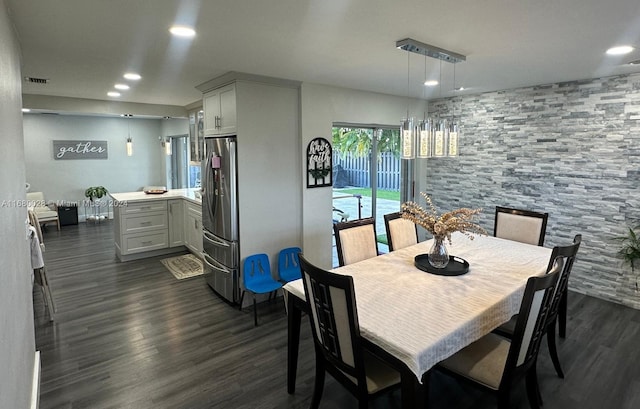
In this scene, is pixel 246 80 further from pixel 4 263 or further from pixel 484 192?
pixel 484 192

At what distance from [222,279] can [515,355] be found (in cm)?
301

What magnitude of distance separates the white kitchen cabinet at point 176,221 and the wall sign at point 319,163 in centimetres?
267

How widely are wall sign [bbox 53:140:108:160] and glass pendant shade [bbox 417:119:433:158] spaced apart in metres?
8.05

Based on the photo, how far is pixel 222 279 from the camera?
13.4 feet

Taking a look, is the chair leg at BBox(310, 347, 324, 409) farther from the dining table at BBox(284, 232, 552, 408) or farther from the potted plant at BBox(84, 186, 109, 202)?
the potted plant at BBox(84, 186, 109, 202)

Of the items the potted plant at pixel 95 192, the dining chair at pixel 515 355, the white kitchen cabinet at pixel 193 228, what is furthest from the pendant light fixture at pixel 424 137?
the potted plant at pixel 95 192

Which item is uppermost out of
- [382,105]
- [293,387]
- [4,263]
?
[382,105]

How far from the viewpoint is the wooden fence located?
4.97 metres

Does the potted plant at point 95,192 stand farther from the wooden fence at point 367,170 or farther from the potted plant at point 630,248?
the potted plant at point 630,248

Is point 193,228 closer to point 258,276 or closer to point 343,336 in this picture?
point 258,276

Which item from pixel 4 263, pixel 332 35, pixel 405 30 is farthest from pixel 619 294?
pixel 4 263

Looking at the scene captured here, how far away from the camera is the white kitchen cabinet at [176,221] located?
229 inches

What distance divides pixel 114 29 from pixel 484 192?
15.2ft

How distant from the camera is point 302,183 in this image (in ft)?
13.8
